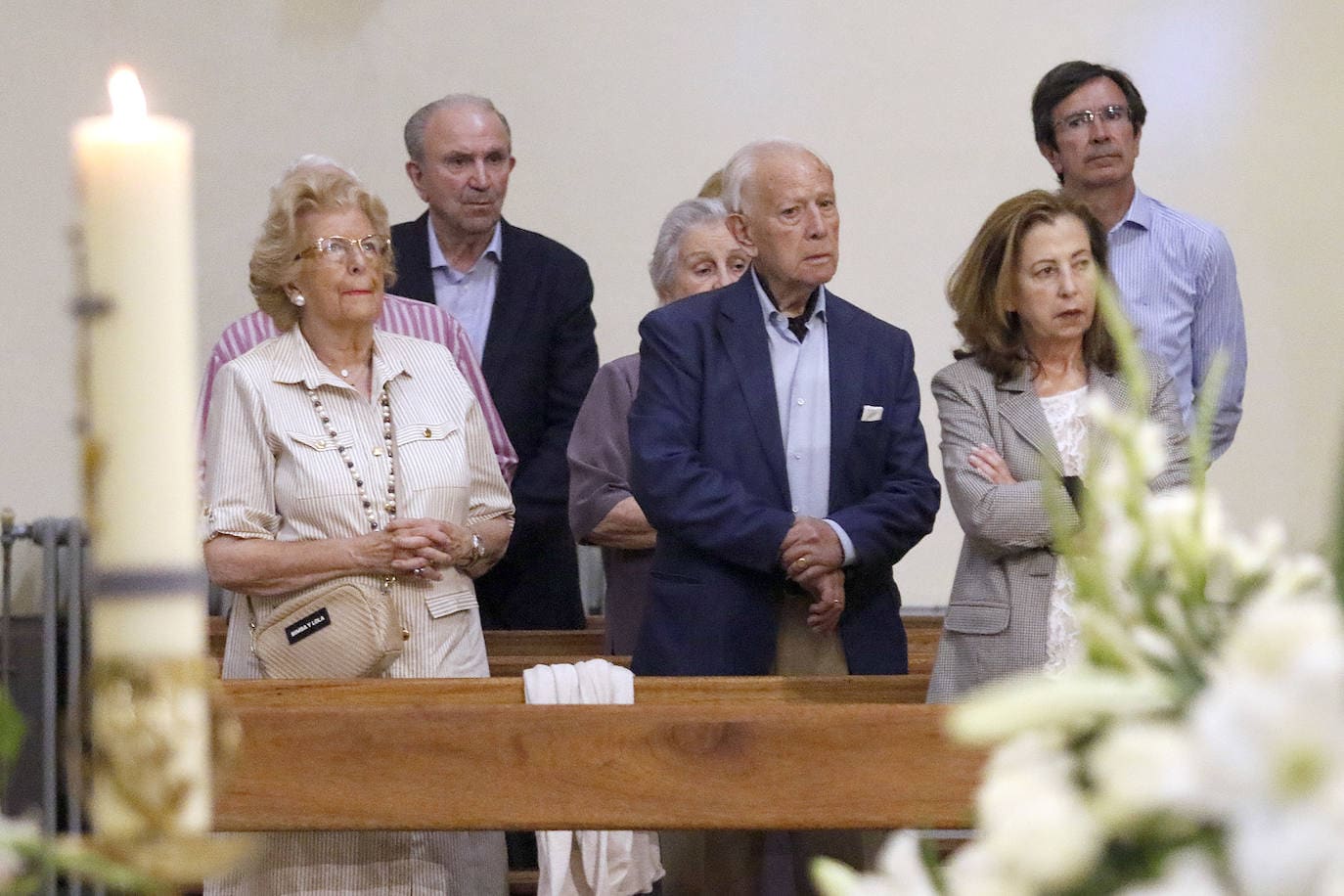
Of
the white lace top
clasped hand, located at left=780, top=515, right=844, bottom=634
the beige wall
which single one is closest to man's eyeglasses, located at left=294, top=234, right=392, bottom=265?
clasped hand, located at left=780, top=515, right=844, bottom=634

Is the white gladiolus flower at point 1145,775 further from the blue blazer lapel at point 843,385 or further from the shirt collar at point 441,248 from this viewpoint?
the shirt collar at point 441,248

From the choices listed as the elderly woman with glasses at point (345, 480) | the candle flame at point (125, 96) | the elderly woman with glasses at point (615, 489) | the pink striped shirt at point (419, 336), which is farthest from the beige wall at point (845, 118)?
the candle flame at point (125, 96)

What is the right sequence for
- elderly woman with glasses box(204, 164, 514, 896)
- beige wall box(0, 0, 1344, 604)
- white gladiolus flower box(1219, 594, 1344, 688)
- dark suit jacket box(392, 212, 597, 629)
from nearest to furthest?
white gladiolus flower box(1219, 594, 1344, 688) → elderly woman with glasses box(204, 164, 514, 896) → dark suit jacket box(392, 212, 597, 629) → beige wall box(0, 0, 1344, 604)

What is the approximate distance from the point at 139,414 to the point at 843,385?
113 inches

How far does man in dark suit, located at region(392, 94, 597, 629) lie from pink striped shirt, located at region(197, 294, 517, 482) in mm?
323

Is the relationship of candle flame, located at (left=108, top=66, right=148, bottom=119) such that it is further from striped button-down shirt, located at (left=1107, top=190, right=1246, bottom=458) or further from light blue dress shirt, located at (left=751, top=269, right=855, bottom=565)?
striped button-down shirt, located at (left=1107, top=190, right=1246, bottom=458)

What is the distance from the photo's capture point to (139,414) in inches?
26.0

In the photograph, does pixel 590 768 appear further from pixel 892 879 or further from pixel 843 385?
pixel 892 879

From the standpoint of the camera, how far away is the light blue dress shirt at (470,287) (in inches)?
177

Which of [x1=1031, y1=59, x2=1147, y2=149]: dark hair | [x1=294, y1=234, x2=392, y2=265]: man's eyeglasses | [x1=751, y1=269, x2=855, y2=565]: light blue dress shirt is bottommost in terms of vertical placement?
[x1=751, y1=269, x2=855, y2=565]: light blue dress shirt

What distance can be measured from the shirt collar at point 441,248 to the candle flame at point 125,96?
3787mm

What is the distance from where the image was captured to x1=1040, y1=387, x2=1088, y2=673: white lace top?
3086 millimetres

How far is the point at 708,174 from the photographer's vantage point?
5871mm

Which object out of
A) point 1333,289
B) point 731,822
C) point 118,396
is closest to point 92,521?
point 118,396
